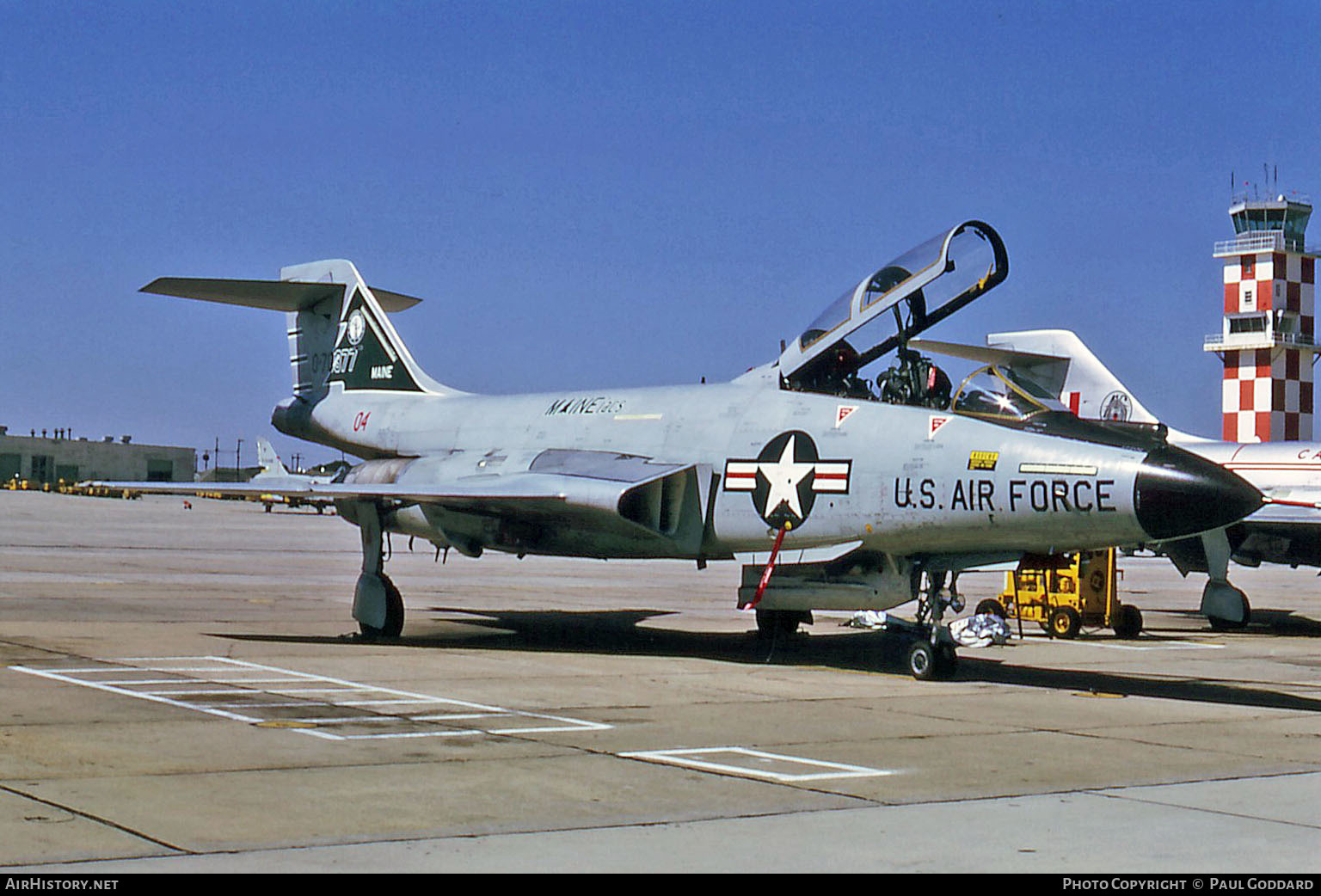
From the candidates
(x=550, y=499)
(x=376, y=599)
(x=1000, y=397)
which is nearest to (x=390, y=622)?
(x=376, y=599)

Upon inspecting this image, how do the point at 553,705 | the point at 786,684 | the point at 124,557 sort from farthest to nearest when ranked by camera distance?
the point at 124,557, the point at 786,684, the point at 553,705

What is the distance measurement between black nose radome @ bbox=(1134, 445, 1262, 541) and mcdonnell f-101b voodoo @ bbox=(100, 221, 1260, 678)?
14mm

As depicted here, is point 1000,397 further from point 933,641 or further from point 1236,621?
point 1236,621

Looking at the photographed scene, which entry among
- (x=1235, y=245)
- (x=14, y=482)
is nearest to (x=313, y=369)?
(x=1235, y=245)

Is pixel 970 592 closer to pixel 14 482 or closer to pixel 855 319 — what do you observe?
pixel 855 319

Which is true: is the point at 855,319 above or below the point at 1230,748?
above

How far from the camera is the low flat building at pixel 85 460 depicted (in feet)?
413

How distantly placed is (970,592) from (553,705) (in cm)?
1707

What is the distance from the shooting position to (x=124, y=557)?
28.5 m

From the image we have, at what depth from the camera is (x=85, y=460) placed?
5113 inches

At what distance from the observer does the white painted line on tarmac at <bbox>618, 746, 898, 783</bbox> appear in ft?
23.1

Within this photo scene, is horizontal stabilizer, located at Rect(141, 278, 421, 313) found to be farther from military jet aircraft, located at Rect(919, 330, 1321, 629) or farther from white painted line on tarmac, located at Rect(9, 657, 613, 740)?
military jet aircraft, located at Rect(919, 330, 1321, 629)

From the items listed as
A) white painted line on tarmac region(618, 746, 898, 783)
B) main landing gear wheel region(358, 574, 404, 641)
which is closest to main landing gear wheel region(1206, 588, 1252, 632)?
main landing gear wheel region(358, 574, 404, 641)

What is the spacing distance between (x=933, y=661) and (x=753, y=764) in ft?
15.1
